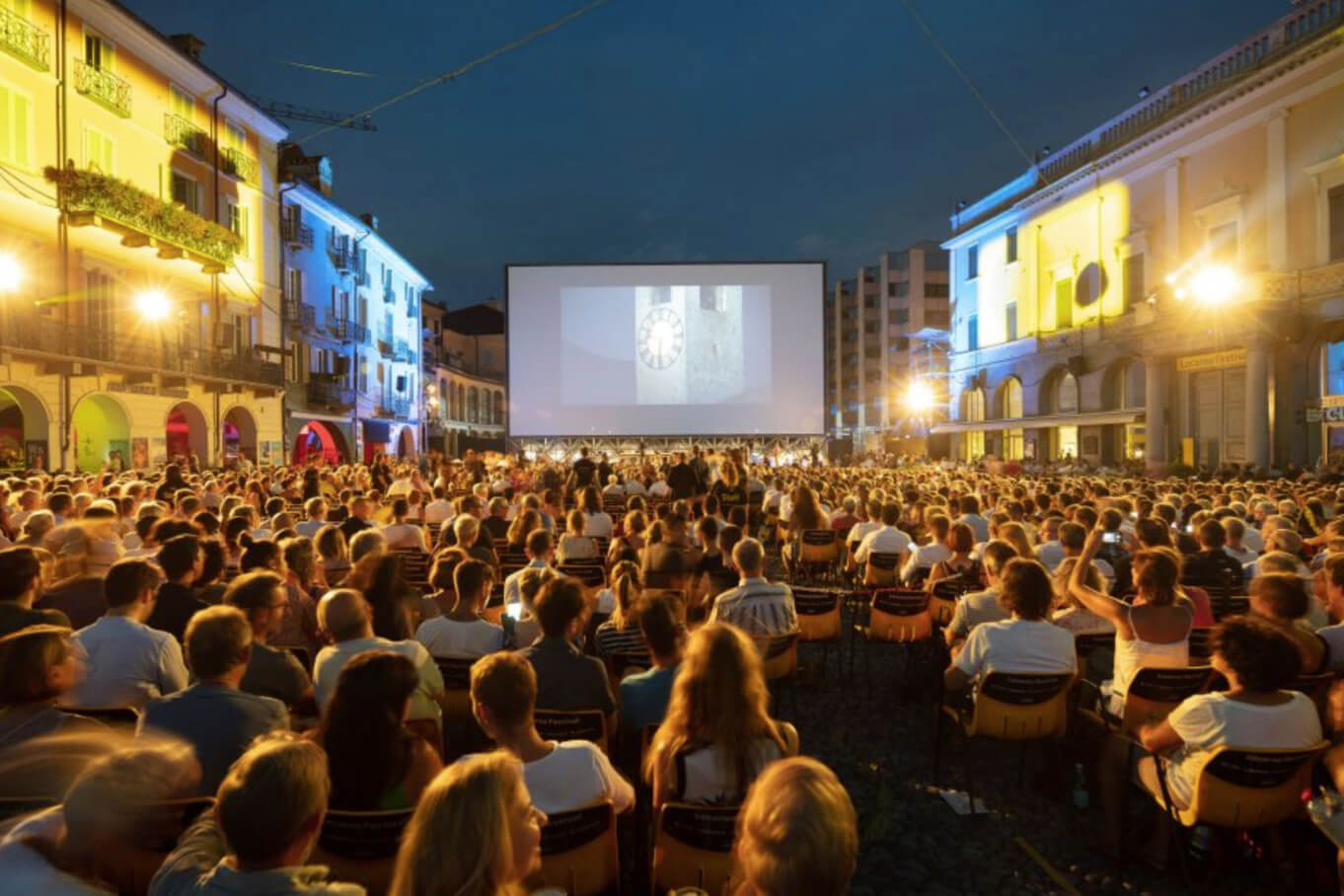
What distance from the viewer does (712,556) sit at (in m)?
7.93

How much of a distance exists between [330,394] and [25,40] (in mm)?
16898

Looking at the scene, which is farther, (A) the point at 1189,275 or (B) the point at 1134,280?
(B) the point at 1134,280

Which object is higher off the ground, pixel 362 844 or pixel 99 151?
pixel 99 151

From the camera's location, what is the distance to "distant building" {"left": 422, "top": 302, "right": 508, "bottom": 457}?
170 ft

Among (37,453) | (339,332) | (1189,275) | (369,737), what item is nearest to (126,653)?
(369,737)

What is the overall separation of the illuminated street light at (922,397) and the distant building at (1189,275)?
892 cm

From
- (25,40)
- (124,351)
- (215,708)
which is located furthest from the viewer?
(124,351)

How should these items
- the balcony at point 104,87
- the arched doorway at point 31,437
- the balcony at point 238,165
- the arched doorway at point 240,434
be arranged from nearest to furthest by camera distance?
the arched doorway at point 31,437
the balcony at point 104,87
the balcony at point 238,165
the arched doorway at point 240,434

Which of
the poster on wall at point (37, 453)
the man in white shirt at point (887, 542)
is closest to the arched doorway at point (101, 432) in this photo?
the poster on wall at point (37, 453)

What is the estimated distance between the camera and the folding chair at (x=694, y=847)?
9.35 feet

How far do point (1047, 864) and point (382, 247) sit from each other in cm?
4284

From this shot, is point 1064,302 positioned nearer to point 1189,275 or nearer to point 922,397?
point 1189,275

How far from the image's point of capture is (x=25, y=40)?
56.7ft

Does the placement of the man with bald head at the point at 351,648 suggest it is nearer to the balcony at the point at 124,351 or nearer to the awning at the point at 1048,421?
the balcony at the point at 124,351
